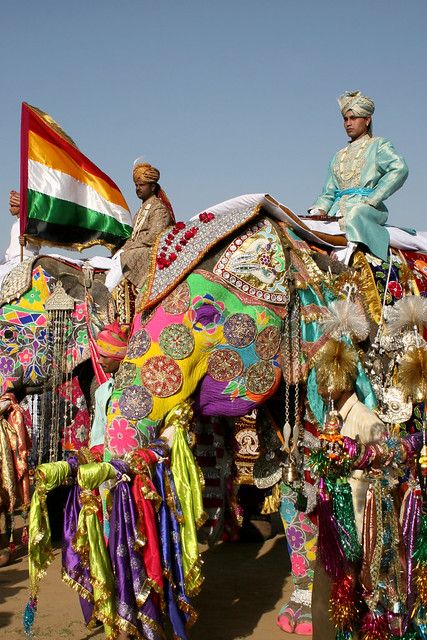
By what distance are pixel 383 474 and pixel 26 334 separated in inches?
183

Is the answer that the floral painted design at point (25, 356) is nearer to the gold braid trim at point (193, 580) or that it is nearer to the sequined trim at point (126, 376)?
the sequined trim at point (126, 376)

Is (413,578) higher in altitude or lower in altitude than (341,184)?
lower

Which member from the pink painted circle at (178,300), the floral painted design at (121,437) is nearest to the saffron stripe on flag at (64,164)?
the pink painted circle at (178,300)

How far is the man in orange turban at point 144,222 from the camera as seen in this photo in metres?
5.38

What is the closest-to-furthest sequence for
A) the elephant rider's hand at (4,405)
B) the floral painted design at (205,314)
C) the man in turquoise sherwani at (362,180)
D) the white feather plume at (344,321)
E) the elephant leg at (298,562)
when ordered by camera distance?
1. the white feather plume at (344,321)
2. the floral painted design at (205,314)
3. the elephant leg at (298,562)
4. the man in turquoise sherwani at (362,180)
5. the elephant rider's hand at (4,405)

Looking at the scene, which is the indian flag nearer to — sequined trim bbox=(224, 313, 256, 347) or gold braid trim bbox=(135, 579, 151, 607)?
sequined trim bbox=(224, 313, 256, 347)

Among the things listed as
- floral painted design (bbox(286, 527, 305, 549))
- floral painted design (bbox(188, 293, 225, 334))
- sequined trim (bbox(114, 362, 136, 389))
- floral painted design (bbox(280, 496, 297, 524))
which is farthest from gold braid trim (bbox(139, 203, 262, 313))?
floral painted design (bbox(286, 527, 305, 549))

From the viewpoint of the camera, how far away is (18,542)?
818cm

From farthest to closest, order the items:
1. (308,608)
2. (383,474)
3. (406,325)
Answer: (308,608)
(406,325)
(383,474)

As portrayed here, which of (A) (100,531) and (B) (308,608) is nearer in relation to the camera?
(A) (100,531)

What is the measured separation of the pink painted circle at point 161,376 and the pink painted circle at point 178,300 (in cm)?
26

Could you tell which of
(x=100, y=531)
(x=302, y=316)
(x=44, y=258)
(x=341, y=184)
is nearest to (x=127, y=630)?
(x=100, y=531)

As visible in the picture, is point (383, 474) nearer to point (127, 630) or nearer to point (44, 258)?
point (127, 630)

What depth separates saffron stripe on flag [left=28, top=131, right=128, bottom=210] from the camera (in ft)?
25.6
